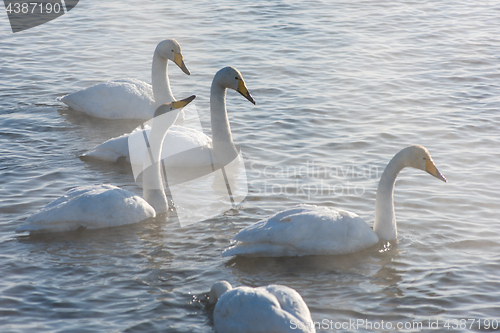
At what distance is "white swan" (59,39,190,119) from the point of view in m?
11.1

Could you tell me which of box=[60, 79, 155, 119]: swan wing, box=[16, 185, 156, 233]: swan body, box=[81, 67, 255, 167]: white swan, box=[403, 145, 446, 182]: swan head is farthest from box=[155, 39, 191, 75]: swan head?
box=[403, 145, 446, 182]: swan head

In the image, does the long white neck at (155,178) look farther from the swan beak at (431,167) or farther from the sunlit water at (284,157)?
the swan beak at (431,167)

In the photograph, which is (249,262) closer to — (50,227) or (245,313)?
(245,313)

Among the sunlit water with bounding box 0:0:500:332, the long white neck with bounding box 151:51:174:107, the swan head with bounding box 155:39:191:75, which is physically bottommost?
the sunlit water with bounding box 0:0:500:332

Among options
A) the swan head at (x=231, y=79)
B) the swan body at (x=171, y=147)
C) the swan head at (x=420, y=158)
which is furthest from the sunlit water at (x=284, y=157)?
the swan head at (x=231, y=79)

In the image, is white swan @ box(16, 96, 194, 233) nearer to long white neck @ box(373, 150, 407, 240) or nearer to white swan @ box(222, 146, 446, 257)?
white swan @ box(222, 146, 446, 257)

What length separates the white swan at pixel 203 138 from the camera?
9172 mm

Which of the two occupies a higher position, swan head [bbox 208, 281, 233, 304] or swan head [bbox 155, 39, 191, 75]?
swan head [bbox 155, 39, 191, 75]

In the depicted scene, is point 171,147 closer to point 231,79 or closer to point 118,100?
point 231,79

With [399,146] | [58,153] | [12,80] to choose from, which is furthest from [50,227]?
[12,80]

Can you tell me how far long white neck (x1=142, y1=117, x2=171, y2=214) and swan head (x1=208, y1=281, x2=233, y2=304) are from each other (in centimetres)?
236

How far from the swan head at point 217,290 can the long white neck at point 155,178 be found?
2355mm

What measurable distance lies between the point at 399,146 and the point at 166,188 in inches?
159

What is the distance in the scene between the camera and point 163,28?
59.9ft
